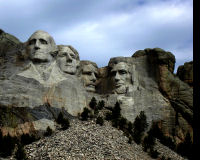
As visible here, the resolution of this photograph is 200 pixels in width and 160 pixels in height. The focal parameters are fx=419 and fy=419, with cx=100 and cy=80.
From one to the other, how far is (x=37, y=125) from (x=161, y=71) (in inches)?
354

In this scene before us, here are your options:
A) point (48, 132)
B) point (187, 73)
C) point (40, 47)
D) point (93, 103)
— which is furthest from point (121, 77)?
point (48, 132)

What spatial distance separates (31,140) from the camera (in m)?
20.5

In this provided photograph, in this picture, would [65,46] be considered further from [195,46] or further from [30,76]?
[195,46]

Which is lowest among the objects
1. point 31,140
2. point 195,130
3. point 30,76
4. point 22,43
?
point 31,140

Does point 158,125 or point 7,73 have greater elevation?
point 7,73

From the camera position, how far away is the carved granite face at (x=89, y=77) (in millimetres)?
26578

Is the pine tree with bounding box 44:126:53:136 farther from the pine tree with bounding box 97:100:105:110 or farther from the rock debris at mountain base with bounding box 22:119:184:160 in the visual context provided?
the pine tree with bounding box 97:100:105:110

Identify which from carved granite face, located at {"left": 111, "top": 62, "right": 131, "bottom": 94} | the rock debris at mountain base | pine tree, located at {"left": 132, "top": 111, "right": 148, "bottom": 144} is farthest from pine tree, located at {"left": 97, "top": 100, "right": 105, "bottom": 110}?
pine tree, located at {"left": 132, "top": 111, "right": 148, "bottom": 144}

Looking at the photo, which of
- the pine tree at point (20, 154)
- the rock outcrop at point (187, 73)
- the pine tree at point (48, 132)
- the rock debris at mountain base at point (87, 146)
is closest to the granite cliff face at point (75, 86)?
the rock outcrop at point (187, 73)

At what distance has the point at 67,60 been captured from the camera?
993 inches

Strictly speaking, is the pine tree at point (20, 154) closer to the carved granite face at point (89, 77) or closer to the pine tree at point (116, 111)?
the pine tree at point (116, 111)

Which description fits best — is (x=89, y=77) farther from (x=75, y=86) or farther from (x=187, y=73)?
(x=187, y=73)

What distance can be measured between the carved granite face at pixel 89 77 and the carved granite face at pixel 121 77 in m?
1.33

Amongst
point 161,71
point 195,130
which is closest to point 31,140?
point 161,71
